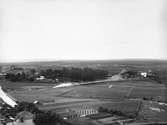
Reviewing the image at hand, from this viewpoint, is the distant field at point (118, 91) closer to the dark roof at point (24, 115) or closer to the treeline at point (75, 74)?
the treeline at point (75, 74)

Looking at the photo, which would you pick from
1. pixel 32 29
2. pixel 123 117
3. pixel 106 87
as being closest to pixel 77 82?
pixel 106 87

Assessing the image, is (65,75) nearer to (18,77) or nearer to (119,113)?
(18,77)

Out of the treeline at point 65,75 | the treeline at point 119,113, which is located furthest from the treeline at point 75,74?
the treeline at point 119,113

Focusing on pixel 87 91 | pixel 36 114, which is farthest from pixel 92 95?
pixel 36 114

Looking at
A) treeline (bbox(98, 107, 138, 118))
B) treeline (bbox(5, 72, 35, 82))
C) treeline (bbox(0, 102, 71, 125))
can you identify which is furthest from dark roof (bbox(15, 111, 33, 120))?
treeline (bbox(98, 107, 138, 118))

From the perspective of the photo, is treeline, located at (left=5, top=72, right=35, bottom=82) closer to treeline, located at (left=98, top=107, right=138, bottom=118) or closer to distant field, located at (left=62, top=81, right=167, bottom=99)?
distant field, located at (left=62, top=81, right=167, bottom=99)

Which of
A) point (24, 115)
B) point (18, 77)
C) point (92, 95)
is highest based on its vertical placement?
point (18, 77)

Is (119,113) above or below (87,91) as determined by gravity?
below

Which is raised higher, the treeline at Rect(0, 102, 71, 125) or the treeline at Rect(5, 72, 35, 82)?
the treeline at Rect(5, 72, 35, 82)

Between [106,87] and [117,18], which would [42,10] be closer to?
[117,18]
